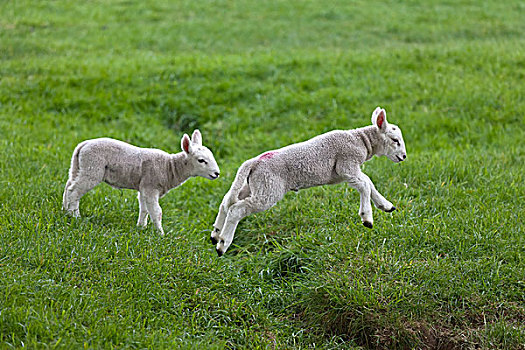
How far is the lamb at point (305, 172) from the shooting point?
3955 millimetres

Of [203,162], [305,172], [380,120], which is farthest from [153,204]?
[380,120]

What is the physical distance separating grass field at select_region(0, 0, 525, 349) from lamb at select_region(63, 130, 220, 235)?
0.45 m

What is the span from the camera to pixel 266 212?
6.46 meters

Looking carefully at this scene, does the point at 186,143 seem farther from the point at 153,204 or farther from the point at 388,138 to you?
the point at 388,138

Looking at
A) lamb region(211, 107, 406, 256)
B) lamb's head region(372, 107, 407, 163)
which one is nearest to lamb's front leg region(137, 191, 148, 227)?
lamb region(211, 107, 406, 256)

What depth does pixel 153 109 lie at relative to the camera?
33.6ft

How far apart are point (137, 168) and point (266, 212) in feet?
6.60

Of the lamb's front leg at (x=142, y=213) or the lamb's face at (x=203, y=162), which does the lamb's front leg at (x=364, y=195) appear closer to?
the lamb's face at (x=203, y=162)

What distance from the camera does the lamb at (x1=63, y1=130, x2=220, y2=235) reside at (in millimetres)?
4766

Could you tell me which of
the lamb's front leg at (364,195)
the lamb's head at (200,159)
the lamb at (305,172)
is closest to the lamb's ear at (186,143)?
the lamb's head at (200,159)

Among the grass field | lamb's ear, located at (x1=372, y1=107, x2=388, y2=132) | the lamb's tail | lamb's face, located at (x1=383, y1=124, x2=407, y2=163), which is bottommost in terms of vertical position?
the grass field

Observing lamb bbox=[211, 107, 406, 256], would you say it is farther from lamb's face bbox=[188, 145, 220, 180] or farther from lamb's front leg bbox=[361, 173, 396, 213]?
lamb's face bbox=[188, 145, 220, 180]

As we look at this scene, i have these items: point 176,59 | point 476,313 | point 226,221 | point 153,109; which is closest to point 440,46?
point 176,59

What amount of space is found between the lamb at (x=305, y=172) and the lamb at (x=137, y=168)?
736 mm
